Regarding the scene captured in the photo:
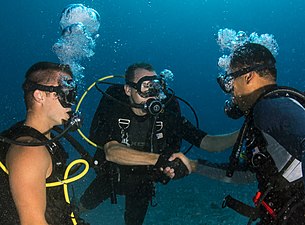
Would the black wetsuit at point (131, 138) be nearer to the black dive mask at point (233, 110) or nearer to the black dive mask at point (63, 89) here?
the black dive mask at point (233, 110)

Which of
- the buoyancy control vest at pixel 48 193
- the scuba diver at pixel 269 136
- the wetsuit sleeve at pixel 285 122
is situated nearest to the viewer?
the wetsuit sleeve at pixel 285 122

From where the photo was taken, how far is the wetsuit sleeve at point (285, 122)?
2.37 meters

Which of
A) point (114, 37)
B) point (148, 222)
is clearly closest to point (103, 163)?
point (148, 222)

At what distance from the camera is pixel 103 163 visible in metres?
5.24

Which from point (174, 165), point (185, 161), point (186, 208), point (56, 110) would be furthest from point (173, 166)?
point (186, 208)

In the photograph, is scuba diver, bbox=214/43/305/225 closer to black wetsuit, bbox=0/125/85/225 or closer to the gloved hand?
the gloved hand

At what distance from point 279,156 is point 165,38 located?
5034 inches

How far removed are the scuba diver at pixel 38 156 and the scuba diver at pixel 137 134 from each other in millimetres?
1576

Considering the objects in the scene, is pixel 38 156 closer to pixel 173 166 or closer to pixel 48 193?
pixel 48 193

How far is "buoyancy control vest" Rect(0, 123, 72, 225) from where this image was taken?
291 centimetres

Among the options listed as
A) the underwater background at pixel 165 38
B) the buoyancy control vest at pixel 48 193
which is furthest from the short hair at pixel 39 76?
the underwater background at pixel 165 38

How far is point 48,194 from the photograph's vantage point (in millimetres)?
3133

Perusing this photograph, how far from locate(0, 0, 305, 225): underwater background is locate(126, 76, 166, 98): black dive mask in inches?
2260

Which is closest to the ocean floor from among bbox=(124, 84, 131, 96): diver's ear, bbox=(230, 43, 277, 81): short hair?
bbox=(124, 84, 131, 96): diver's ear
